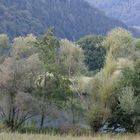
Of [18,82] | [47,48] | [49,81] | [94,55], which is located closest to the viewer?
[18,82]

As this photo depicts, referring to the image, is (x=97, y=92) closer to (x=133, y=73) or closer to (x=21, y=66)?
(x=133, y=73)

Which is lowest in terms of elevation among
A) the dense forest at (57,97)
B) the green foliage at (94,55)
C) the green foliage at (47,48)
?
the dense forest at (57,97)

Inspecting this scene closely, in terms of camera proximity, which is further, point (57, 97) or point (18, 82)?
point (57, 97)

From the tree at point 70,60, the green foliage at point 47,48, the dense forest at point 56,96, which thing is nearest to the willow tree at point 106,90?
the dense forest at point 56,96

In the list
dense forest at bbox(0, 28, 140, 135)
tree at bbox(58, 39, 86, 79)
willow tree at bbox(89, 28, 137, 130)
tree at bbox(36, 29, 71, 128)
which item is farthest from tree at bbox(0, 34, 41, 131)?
tree at bbox(58, 39, 86, 79)

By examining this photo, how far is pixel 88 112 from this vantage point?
34938 millimetres

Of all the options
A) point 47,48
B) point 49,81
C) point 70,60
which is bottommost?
point 49,81

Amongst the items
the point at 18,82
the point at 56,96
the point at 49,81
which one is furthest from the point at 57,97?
the point at 18,82

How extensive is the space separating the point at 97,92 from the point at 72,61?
10576 mm

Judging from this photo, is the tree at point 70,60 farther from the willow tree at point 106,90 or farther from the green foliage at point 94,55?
the green foliage at point 94,55

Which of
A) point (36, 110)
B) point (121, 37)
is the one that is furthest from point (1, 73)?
point (121, 37)

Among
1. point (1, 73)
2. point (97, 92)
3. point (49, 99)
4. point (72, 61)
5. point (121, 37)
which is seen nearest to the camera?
point (1, 73)

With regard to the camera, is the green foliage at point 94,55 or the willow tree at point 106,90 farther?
the green foliage at point 94,55

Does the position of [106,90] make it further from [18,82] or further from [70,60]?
[70,60]
